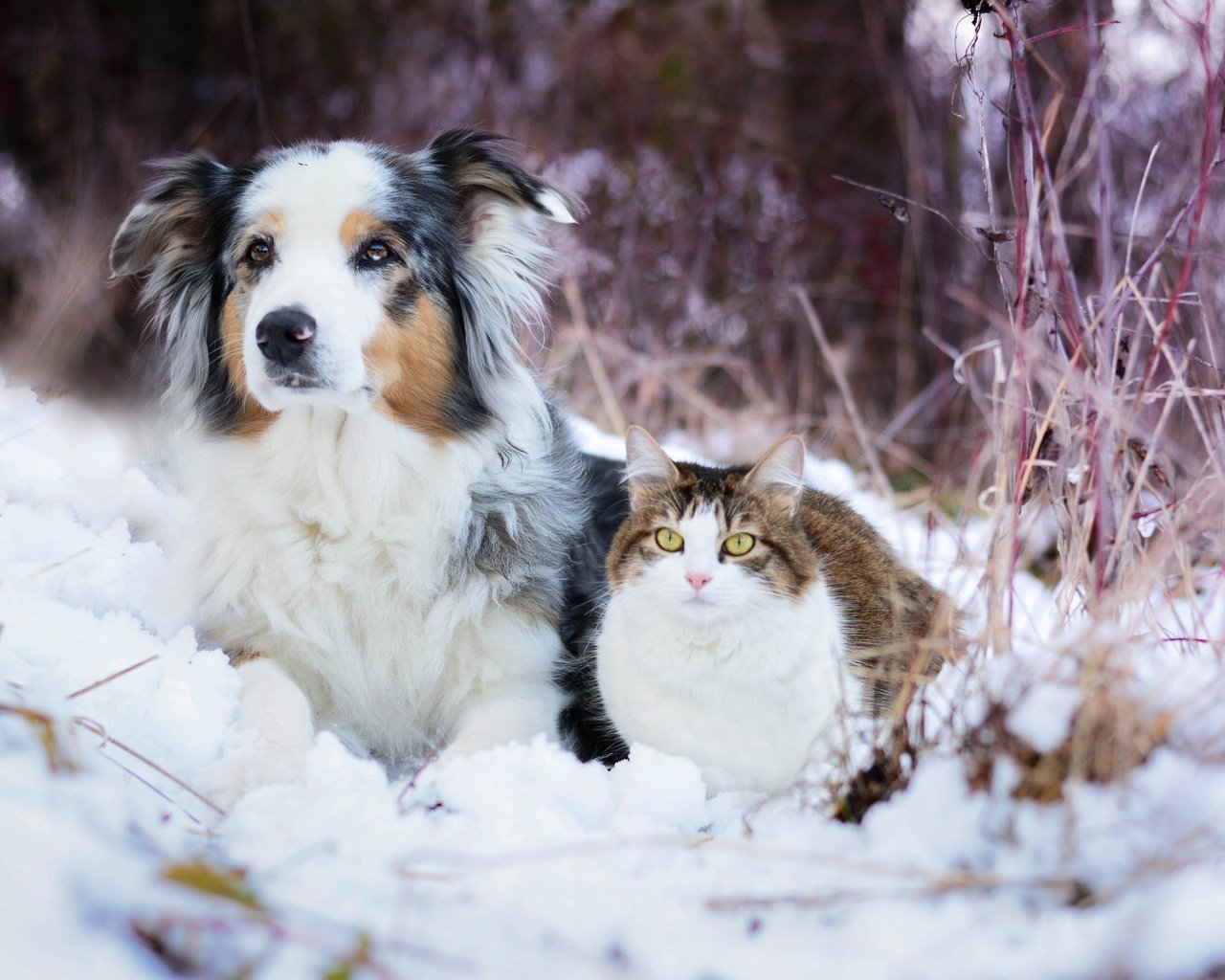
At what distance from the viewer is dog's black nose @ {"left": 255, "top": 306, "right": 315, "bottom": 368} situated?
2.63m

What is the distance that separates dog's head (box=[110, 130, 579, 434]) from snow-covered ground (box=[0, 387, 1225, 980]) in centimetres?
100

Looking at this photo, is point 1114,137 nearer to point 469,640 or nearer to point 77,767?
point 469,640

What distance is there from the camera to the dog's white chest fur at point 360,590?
3.07 m

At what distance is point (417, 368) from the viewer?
3135 mm

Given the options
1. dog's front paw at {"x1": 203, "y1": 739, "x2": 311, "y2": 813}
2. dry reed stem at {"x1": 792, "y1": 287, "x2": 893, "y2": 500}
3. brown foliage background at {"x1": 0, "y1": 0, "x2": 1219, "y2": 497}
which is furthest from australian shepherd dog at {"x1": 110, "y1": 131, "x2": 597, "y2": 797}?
brown foliage background at {"x1": 0, "y1": 0, "x2": 1219, "y2": 497}

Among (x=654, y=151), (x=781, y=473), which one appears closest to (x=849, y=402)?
(x=781, y=473)

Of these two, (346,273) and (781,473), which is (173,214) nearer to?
(346,273)

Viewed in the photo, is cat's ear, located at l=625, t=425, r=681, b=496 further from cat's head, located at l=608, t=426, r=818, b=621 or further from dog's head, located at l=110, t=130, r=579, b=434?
dog's head, located at l=110, t=130, r=579, b=434

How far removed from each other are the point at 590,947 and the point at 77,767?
0.99m

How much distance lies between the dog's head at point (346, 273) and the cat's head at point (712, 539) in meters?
0.64

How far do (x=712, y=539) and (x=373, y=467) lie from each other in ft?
3.43

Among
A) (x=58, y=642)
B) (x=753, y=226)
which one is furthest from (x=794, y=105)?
(x=58, y=642)

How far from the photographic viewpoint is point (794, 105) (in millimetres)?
9406

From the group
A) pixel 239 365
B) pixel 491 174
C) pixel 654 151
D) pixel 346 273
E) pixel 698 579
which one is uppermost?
pixel 654 151
